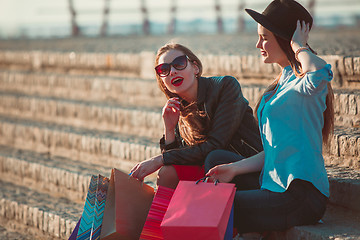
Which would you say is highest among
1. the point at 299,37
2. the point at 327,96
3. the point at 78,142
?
the point at 299,37

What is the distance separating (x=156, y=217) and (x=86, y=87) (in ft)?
11.9

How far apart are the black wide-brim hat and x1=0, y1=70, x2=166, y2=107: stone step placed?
2522 millimetres

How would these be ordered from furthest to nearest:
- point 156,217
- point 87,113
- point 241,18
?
1. point 241,18
2. point 87,113
3. point 156,217

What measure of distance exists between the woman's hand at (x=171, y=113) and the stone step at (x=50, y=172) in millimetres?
710

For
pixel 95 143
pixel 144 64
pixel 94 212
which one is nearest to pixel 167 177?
pixel 94 212

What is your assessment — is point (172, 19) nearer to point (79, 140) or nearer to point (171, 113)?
point (79, 140)

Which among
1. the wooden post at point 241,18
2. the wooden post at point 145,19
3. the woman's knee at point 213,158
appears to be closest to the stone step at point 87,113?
the woman's knee at point 213,158

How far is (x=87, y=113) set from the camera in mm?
5195

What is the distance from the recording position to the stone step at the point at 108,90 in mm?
3322

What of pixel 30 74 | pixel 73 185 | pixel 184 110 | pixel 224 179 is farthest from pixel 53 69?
pixel 224 179

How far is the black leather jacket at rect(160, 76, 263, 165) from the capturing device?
2.76 m

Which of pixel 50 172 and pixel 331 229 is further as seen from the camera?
pixel 50 172

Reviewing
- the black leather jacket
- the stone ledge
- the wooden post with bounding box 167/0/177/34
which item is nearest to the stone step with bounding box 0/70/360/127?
the stone ledge

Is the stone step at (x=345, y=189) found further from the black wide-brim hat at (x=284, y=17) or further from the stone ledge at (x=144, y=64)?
the stone ledge at (x=144, y=64)
